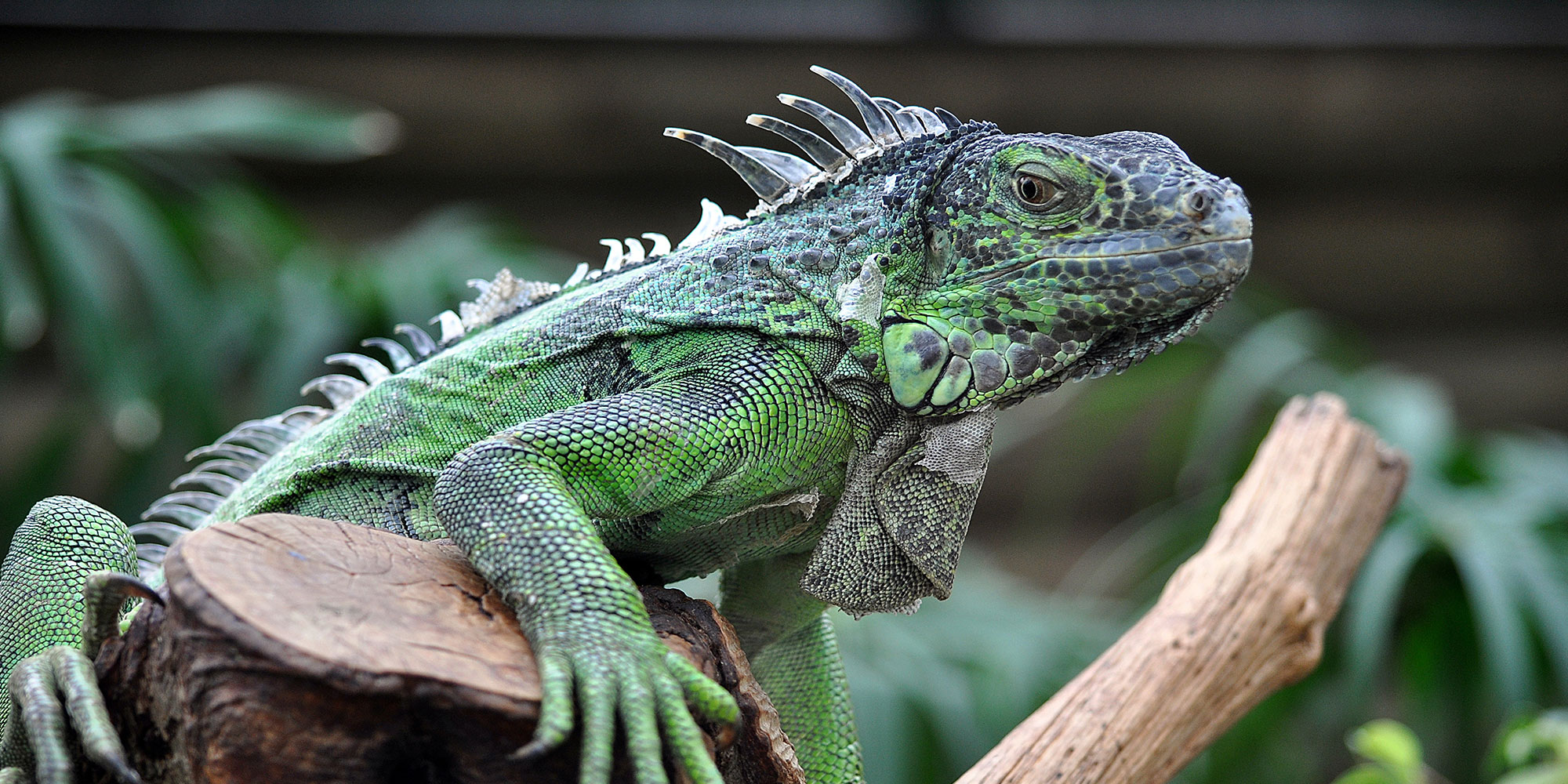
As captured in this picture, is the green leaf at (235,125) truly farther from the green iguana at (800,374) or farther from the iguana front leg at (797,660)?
the iguana front leg at (797,660)

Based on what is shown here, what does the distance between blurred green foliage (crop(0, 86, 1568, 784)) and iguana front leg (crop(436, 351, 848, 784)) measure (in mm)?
2939

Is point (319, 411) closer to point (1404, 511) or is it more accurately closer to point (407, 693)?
point (407, 693)

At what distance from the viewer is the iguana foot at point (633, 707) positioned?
5.62 ft

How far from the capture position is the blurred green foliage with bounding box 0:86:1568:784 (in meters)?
5.03

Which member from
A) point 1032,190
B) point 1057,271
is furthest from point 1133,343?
point 1032,190

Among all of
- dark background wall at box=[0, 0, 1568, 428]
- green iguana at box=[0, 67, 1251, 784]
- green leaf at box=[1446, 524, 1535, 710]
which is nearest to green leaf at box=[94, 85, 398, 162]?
dark background wall at box=[0, 0, 1568, 428]

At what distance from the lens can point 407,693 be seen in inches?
67.2

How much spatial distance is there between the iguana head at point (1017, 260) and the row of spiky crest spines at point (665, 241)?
0.44ft

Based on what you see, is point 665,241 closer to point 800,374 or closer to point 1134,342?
point 800,374

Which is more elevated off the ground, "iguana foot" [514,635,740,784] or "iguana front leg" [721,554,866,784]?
"iguana foot" [514,635,740,784]

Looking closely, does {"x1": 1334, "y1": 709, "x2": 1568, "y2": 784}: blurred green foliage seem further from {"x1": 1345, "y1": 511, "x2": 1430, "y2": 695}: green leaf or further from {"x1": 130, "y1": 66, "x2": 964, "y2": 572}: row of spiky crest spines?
{"x1": 130, "y1": 66, "x2": 964, "y2": 572}: row of spiky crest spines

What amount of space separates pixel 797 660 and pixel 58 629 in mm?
1616

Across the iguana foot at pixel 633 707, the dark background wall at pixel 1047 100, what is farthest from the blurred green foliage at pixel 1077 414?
the iguana foot at pixel 633 707

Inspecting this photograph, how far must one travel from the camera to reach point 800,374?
2359 mm
